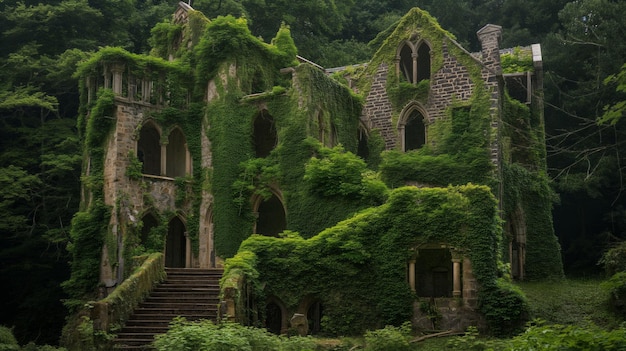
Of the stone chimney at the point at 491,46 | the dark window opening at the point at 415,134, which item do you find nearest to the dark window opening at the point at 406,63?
the dark window opening at the point at 415,134

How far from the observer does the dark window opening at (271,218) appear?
31.3m

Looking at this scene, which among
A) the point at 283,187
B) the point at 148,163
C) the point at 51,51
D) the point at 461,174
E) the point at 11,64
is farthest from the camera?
the point at 51,51

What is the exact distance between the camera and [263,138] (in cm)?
3111

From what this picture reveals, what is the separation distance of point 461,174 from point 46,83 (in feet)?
66.0

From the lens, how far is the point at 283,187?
89.2 feet

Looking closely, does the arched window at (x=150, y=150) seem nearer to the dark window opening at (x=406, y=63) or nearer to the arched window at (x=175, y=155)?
the arched window at (x=175, y=155)

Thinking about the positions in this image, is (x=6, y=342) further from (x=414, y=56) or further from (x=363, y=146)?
(x=414, y=56)

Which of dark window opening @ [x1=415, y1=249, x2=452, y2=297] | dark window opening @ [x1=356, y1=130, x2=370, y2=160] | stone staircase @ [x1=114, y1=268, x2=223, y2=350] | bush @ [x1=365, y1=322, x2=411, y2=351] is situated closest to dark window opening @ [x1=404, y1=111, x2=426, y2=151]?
dark window opening @ [x1=356, y1=130, x2=370, y2=160]

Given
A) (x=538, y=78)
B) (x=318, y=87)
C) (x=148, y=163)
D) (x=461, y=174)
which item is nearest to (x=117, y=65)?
(x=148, y=163)

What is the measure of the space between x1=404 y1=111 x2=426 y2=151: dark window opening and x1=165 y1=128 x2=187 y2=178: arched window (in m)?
9.57

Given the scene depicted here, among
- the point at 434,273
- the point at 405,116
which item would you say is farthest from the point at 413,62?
the point at 434,273

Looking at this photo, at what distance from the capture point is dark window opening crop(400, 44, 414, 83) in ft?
106

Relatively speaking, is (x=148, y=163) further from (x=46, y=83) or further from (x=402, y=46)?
(x=402, y=46)

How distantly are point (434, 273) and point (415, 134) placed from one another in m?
8.24
